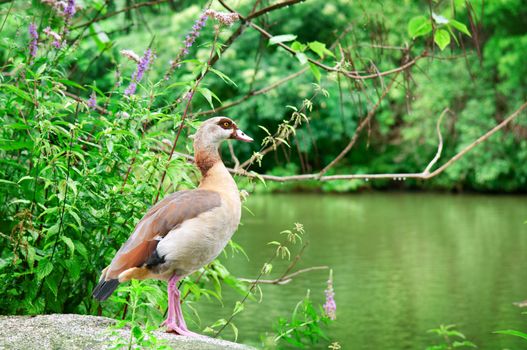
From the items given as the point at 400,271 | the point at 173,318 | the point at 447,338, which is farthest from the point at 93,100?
the point at 400,271

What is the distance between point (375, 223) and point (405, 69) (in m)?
12.4

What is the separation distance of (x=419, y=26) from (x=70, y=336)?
2.25 metres

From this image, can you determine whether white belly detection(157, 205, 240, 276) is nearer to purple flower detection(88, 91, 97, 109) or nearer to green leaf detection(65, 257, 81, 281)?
green leaf detection(65, 257, 81, 281)

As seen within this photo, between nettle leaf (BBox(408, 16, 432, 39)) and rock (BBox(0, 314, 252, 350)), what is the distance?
181cm

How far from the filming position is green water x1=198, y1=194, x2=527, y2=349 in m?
8.36

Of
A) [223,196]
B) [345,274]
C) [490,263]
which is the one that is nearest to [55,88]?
[223,196]

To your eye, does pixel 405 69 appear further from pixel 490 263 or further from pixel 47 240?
pixel 490 263

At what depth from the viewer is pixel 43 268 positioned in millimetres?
4008

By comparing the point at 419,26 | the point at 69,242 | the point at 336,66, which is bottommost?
the point at 69,242

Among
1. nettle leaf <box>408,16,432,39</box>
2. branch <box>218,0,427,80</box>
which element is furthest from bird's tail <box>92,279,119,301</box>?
nettle leaf <box>408,16,432,39</box>

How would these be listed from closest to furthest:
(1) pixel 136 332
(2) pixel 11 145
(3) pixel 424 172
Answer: (1) pixel 136 332 → (2) pixel 11 145 → (3) pixel 424 172

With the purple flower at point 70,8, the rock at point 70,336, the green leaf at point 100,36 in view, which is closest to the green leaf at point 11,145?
the purple flower at point 70,8

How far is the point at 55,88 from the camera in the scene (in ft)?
13.7

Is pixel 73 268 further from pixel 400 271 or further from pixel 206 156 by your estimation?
pixel 400 271
